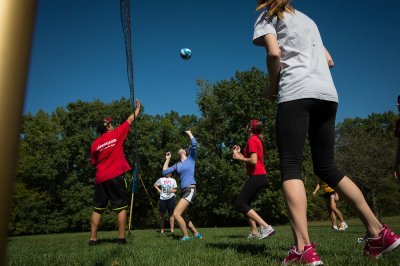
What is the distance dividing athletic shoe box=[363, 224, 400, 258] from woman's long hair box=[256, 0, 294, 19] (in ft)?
6.71

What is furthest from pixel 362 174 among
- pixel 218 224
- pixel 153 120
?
pixel 153 120

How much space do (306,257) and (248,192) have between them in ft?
11.3

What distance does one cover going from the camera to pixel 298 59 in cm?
295

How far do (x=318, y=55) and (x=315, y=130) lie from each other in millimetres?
676

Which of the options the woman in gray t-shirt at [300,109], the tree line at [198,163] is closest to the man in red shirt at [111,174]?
the woman in gray t-shirt at [300,109]

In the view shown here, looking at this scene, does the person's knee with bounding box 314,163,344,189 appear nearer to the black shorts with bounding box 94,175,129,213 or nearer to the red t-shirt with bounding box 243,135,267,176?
the red t-shirt with bounding box 243,135,267,176

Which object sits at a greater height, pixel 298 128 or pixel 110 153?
pixel 110 153

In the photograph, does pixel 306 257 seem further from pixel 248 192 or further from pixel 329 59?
pixel 248 192

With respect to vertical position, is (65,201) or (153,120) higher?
(153,120)

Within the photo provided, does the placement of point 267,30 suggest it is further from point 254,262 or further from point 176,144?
point 176,144

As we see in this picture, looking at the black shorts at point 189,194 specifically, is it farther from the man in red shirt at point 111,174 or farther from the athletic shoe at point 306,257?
the athletic shoe at point 306,257

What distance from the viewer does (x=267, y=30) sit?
2883 millimetres

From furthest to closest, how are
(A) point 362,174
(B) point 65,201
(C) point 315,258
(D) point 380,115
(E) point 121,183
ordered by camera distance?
(D) point 380,115, (B) point 65,201, (A) point 362,174, (E) point 121,183, (C) point 315,258

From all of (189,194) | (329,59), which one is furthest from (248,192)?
(329,59)
